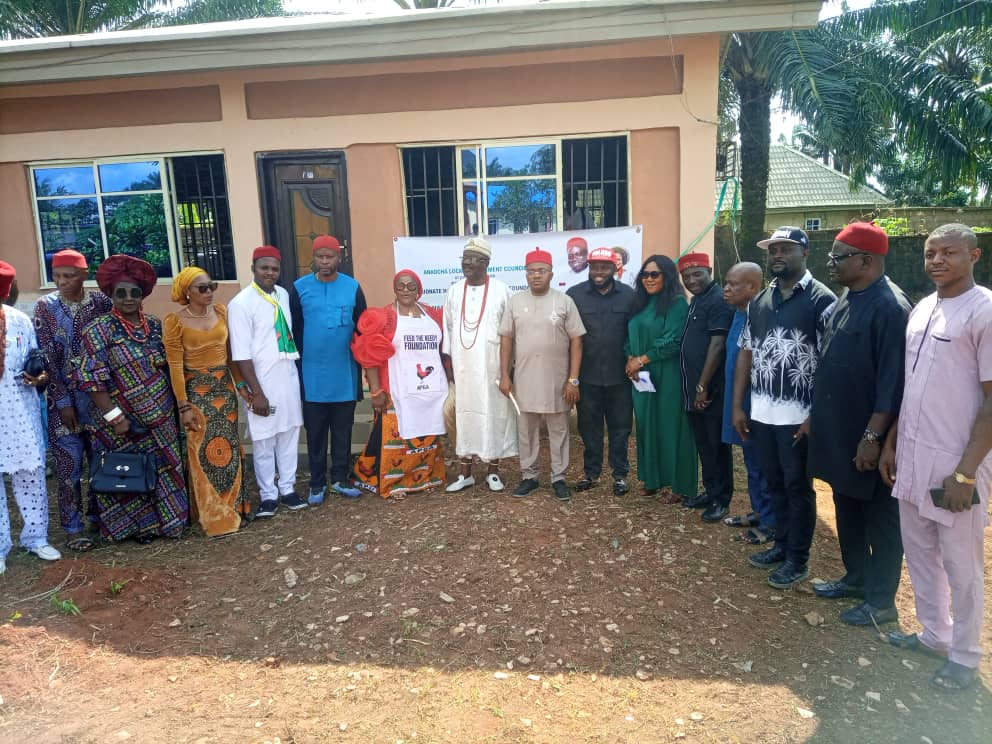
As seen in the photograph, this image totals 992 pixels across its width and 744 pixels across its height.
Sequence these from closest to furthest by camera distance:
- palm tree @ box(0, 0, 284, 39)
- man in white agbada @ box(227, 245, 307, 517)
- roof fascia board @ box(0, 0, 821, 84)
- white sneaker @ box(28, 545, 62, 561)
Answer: white sneaker @ box(28, 545, 62, 561)
man in white agbada @ box(227, 245, 307, 517)
roof fascia board @ box(0, 0, 821, 84)
palm tree @ box(0, 0, 284, 39)

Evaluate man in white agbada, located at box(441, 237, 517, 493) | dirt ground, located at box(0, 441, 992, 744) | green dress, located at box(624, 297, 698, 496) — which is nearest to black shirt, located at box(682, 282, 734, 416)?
green dress, located at box(624, 297, 698, 496)

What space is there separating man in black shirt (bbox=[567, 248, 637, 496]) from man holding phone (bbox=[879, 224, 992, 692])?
205cm

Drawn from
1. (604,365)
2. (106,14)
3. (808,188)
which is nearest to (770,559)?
(604,365)

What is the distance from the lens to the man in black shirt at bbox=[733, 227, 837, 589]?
3.44 metres

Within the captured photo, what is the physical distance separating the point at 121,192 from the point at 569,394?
5.37 m

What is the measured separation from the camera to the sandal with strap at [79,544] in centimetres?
441

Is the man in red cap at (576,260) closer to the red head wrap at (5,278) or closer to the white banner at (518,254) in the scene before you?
the white banner at (518,254)

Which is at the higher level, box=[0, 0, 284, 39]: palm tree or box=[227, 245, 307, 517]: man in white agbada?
box=[0, 0, 284, 39]: palm tree

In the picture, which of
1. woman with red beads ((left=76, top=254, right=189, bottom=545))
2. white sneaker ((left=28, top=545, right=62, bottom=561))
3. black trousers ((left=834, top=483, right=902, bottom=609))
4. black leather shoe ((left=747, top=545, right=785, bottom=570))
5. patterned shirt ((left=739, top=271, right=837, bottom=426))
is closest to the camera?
black trousers ((left=834, top=483, right=902, bottom=609))

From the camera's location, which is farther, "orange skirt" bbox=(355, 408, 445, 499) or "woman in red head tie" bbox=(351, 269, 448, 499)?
"orange skirt" bbox=(355, 408, 445, 499)

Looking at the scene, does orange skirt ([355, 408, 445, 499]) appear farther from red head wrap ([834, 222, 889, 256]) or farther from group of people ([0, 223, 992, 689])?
red head wrap ([834, 222, 889, 256])

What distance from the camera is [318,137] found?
6672 mm

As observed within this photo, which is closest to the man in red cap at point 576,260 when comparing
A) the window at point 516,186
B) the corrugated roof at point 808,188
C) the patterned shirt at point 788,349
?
the window at point 516,186

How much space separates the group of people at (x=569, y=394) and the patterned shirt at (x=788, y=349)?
0.04ft
